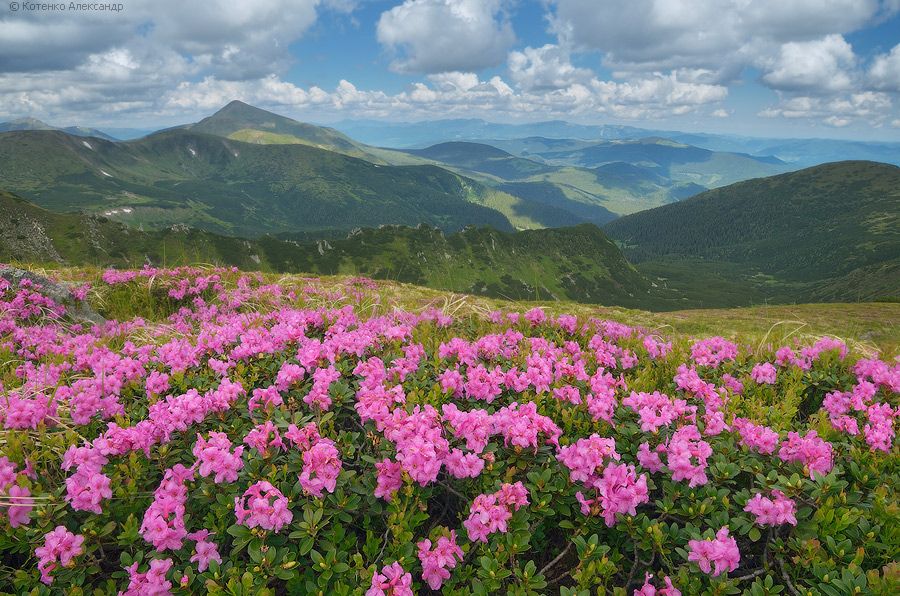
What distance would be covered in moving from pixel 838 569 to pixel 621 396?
2.37 m

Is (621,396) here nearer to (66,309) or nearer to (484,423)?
(484,423)

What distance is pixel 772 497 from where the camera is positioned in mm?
3787

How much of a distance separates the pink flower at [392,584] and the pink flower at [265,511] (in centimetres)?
77

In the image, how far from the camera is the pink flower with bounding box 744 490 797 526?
340 cm

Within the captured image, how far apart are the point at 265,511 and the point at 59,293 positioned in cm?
1150

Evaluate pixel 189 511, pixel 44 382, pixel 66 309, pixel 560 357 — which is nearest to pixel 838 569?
pixel 560 357

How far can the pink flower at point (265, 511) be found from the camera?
323 cm

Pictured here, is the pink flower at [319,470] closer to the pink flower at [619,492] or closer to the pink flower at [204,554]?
the pink flower at [204,554]

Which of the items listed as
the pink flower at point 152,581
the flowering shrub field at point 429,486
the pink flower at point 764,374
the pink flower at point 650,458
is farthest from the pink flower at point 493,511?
the pink flower at point 764,374

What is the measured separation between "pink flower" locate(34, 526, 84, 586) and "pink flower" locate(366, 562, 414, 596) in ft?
6.99

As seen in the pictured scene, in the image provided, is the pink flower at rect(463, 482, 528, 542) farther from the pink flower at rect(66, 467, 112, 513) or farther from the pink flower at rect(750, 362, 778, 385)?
the pink flower at rect(750, 362, 778, 385)

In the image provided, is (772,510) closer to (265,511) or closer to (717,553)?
(717,553)

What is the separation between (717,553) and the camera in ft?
10.3

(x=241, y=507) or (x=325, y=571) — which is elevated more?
(x=241, y=507)
